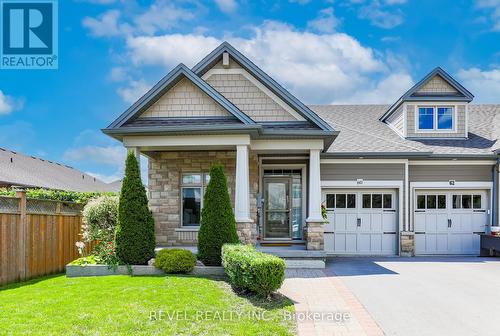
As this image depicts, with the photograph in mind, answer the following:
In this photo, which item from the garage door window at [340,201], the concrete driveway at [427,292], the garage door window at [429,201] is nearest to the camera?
the concrete driveway at [427,292]

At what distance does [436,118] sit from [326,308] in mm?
11919

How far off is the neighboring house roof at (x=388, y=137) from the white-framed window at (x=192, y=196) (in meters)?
4.68

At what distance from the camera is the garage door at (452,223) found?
14977 mm

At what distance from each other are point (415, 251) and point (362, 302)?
821 centimetres

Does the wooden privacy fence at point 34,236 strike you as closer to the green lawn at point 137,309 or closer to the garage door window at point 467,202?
the green lawn at point 137,309

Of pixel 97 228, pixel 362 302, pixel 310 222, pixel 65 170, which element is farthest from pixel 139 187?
pixel 65 170

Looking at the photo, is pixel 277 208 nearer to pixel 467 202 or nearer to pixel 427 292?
pixel 427 292

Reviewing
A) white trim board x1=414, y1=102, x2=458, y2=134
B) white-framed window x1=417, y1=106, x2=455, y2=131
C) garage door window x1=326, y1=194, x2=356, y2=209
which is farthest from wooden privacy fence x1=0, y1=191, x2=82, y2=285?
white-framed window x1=417, y1=106, x2=455, y2=131

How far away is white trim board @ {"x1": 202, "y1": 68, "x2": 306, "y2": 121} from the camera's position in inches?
496

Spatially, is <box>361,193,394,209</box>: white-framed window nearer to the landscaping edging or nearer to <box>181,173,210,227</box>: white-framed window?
<box>181,173,210,227</box>: white-framed window

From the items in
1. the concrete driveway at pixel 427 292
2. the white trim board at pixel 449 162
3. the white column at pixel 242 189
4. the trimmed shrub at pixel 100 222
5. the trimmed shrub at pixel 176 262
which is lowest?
the concrete driveway at pixel 427 292

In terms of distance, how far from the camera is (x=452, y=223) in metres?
15.0

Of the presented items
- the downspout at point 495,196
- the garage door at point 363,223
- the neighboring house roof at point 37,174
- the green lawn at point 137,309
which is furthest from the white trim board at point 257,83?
the neighboring house roof at point 37,174

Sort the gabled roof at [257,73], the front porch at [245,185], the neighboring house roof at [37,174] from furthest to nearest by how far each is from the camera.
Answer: the neighboring house roof at [37,174], the gabled roof at [257,73], the front porch at [245,185]
